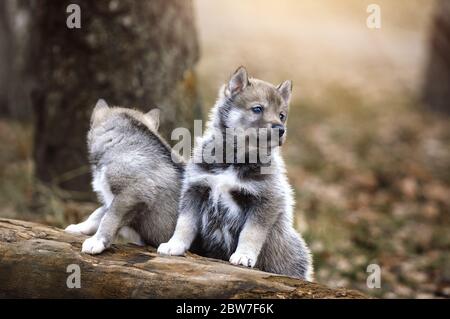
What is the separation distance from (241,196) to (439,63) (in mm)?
10165

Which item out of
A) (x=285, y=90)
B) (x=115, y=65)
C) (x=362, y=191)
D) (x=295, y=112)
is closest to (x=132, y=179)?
(x=285, y=90)

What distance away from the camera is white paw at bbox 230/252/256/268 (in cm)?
430

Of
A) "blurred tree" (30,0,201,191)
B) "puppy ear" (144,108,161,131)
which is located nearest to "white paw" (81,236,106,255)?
"puppy ear" (144,108,161,131)

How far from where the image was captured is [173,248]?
4.43 meters

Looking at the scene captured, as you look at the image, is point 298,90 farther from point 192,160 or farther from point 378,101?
point 192,160

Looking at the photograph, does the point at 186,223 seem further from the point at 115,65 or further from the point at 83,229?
the point at 115,65

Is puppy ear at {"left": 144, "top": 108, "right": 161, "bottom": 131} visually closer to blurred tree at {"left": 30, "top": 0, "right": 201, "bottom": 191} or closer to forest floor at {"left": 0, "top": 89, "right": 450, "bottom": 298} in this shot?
blurred tree at {"left": 30, "top": 0, "right": 201, "bottom": 191}

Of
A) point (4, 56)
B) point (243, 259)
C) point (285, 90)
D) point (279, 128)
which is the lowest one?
point (243, 259)

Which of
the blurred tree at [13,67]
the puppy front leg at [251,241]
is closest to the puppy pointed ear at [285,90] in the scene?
the puppy front leg at [251,241]

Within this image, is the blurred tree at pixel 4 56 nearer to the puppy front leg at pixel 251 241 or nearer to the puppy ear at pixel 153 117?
the puppy ear at pixel 153 117

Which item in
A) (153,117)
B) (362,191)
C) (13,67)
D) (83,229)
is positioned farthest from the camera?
(13,67)

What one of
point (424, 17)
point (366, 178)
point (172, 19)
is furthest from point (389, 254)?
point (424, 17)

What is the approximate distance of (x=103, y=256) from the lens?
167 inches

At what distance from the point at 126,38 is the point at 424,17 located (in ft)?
61.6
